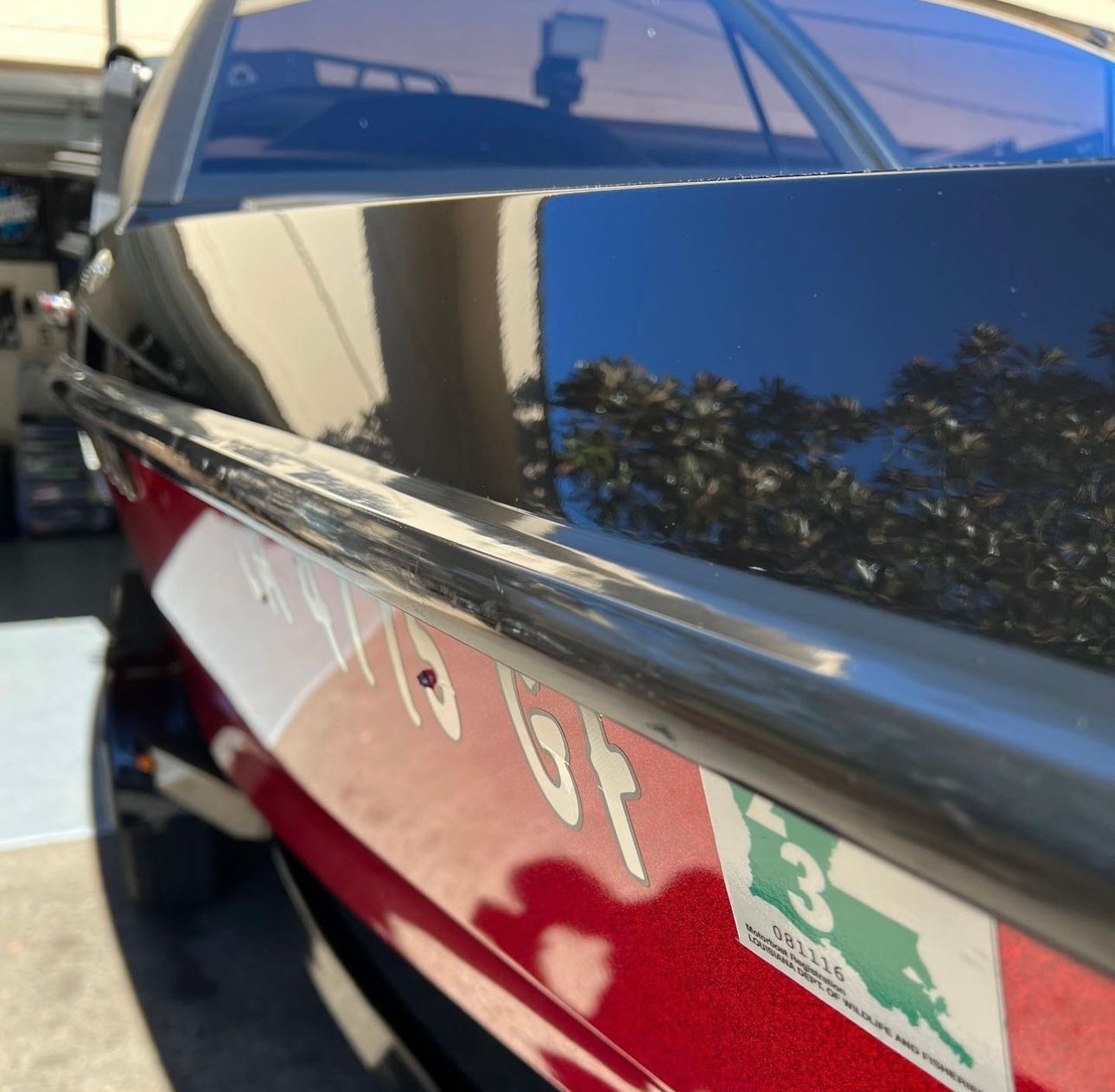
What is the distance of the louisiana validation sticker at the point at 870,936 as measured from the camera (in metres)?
0.58

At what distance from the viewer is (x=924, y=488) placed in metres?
0.64

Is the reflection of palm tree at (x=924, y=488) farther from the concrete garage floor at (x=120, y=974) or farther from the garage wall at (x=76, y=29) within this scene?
the garage wall at (x=76, y=29)

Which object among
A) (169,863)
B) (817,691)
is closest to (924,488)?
(817,691)

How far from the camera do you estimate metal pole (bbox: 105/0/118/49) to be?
4.94 meters

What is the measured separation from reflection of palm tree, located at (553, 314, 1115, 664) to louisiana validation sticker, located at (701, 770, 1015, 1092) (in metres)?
0.14

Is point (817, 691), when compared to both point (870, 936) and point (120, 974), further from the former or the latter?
point (120, 974)

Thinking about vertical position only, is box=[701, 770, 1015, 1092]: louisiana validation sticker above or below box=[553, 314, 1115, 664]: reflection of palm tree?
below

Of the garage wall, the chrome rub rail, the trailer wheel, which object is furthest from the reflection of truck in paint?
the garage wall

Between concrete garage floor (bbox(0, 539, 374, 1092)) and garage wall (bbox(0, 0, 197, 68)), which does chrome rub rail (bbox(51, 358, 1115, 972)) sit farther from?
garage wall (bbox(0, 0, 197, 68))

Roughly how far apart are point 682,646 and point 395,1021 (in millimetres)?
1261

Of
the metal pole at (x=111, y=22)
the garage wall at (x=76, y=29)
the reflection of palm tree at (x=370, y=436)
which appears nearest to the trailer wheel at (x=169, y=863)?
the reflection of palm tree at (x=370, y=436)

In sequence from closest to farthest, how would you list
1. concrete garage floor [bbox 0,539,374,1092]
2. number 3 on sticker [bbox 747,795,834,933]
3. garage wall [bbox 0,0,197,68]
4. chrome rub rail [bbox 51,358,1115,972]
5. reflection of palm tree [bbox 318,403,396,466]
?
chrome rub rail [bbox 51,358,1115,972], number 3 on sticker [bbox 747,795,834,933], reflection of palm tree [bbox 318,403,396,466], concrete garage floor [bbox 0,539,374,1092], garage wall [bbox 0,0,197,68]

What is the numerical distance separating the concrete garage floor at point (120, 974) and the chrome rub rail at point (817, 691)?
1.44 m

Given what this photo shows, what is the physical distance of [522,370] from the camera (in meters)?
0.90
